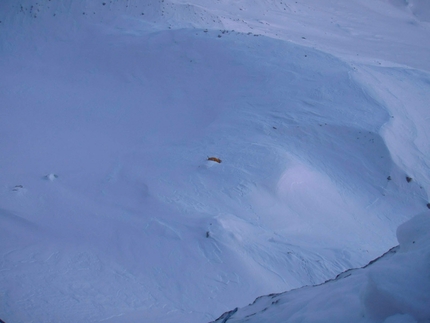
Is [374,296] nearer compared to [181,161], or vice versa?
[374,296]

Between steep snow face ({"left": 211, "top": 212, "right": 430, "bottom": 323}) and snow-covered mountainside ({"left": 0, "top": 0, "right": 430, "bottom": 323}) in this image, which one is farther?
snow-covered mountainside ({"left": 0, "top": 0, "right": 430, "bottom": 323})

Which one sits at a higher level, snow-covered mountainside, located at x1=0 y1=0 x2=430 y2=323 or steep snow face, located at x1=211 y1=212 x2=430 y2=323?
steep snow face, located at x1=211 y1=212 x2=430 y2=323

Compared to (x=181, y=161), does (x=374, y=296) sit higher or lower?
higher

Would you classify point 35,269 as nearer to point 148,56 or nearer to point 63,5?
point 148,56

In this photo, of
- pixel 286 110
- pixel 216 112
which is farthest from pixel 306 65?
pixel 216 112
